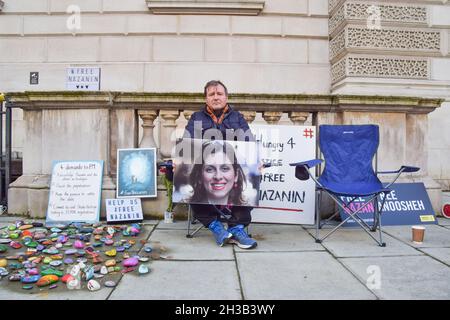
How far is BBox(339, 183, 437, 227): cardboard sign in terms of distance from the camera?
13.4 feet

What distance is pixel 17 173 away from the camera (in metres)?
5.29

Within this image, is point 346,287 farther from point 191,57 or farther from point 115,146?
point 191,57

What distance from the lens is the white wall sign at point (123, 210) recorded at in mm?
4023

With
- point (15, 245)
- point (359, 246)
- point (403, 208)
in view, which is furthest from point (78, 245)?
point (403, 208)

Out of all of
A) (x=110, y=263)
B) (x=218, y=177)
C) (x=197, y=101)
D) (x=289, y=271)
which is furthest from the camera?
(x=197, y=101)

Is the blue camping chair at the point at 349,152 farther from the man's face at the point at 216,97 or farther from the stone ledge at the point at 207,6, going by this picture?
the stone ledge at the point at 207,6

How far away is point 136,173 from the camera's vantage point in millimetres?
4301

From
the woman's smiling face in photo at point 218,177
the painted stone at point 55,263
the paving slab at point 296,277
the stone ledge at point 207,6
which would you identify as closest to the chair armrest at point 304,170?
the woman's smiling face in photo at point 218,177

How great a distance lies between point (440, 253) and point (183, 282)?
2.26 m

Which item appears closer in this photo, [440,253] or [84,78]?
[440,253]

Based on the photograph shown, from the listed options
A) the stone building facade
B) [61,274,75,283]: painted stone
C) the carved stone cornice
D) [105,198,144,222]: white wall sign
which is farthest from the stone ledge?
[61,274,75,283]: painted stone

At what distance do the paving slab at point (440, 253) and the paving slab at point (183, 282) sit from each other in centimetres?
172

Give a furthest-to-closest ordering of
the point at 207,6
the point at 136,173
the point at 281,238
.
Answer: the point at 207,6, the point at 136,173, the point at 281,238

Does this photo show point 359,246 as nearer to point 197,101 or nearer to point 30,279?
point 197,101
